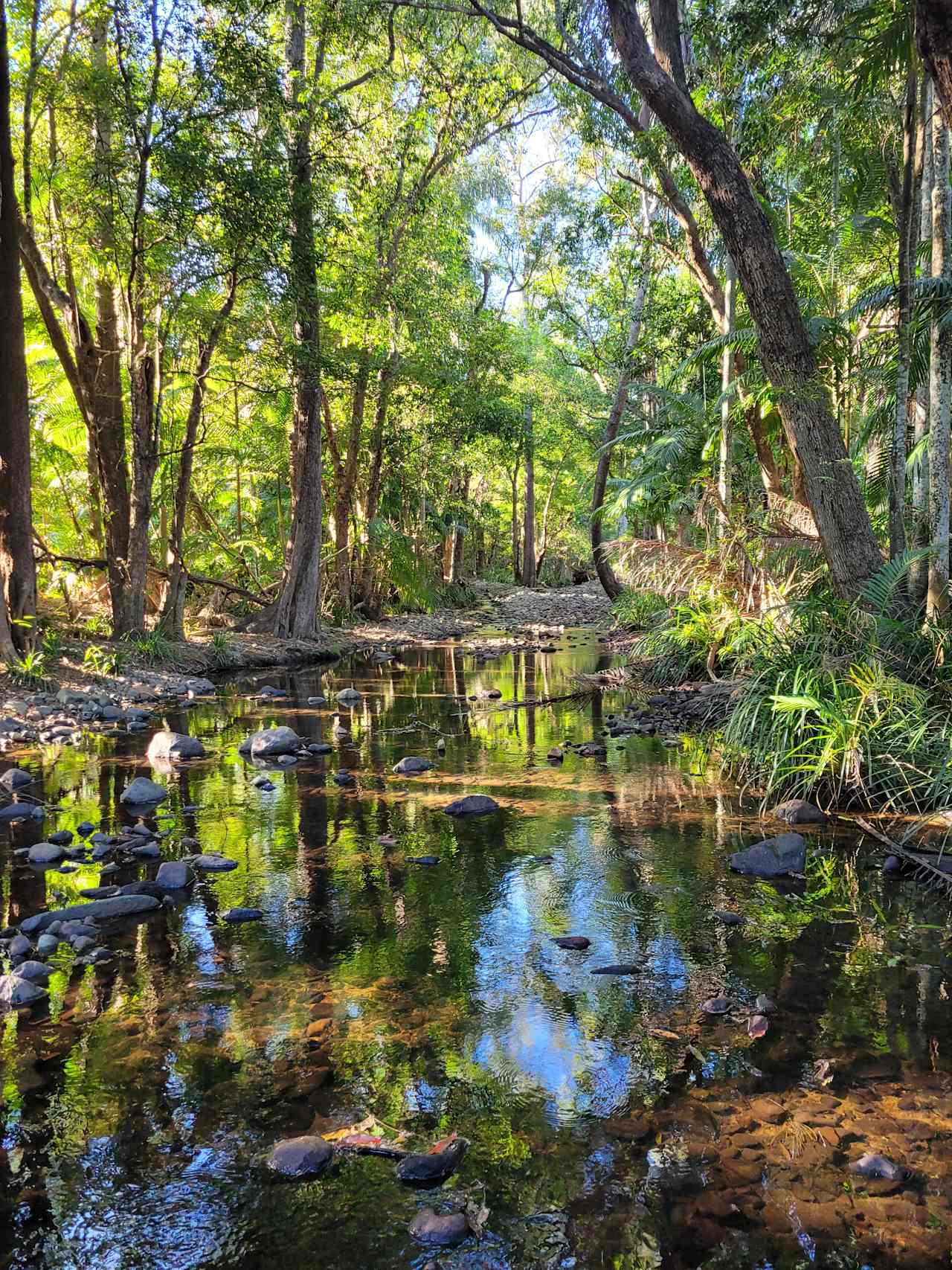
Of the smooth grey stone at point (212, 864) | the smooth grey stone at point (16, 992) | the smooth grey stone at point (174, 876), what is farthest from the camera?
the smooth grey stone at point (212, 864)

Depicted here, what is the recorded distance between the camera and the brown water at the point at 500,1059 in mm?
2326

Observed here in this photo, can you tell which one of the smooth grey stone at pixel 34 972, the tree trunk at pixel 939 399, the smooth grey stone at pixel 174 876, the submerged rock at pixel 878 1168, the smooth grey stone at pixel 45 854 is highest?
the tree trunk at pixel 939 399

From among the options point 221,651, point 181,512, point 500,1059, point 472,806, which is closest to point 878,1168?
point 500,1059

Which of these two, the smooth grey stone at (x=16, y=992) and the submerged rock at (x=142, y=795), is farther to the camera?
the submerged rock at (x=142, y=795)

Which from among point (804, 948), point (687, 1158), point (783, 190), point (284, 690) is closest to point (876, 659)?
point (804, 948)

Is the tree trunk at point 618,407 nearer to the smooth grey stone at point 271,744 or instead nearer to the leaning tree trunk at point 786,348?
the leaning tree trunk at point 786,348

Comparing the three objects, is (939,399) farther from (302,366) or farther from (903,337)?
(302,366)

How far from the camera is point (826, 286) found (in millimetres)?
11852

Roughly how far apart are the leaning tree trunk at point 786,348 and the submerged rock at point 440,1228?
6287 millimetres

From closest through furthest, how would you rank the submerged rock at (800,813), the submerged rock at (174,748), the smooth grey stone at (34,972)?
the smooth grey stone at (34,972) < the submerged rock at (800,813) < the submerged rock at (174,748)

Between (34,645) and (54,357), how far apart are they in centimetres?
714

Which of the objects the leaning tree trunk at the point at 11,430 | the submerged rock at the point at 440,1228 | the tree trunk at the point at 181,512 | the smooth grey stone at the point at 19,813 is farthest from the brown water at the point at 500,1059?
the tree trunk at the point at 181,512

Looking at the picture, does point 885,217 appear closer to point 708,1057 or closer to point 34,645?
point 708,1057

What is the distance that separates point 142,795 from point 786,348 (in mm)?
6580
